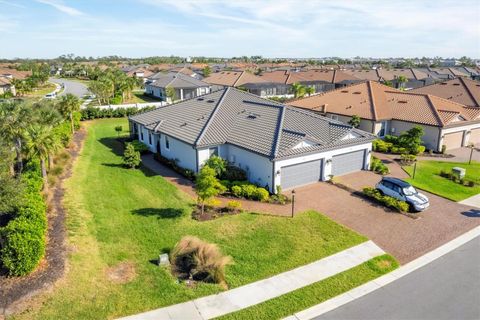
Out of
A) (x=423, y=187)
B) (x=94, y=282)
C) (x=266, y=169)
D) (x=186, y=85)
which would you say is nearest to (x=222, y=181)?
(x=266, y=169)

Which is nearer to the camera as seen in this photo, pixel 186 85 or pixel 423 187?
Result: pixel 423 187

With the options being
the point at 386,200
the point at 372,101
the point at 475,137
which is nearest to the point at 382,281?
the point at 386,200

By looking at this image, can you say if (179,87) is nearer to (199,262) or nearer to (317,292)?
(199,262)

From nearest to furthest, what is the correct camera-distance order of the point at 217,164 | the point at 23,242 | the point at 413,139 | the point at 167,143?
the point at 23,242 < the point at 217,164 < the point at 167,143 < the point at 413,139

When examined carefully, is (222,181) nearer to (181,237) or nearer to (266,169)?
(266,169)

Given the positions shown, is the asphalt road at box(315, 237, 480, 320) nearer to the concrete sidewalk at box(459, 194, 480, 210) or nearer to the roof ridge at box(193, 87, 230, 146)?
the concrete sidewalk at box(459, 194, 480, 210)

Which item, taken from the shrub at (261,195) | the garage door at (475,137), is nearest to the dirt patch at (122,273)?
the shrub at (261,195)

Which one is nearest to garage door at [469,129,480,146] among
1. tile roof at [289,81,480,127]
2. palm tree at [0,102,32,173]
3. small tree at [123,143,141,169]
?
tile roof at [289,81,480,127]

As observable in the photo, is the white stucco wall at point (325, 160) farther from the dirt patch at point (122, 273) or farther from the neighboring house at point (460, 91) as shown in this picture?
the neighboring house at point (460, 91)
